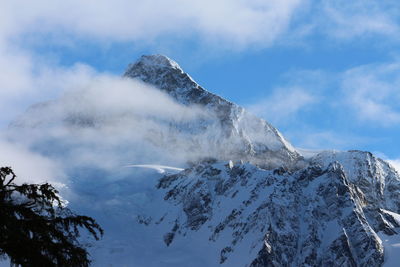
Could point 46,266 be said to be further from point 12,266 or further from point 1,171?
point 1,171

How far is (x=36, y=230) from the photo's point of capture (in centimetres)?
1377

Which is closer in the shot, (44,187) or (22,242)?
(22,242)

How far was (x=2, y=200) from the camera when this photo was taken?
536 inches

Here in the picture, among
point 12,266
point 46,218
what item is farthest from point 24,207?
point 12,266

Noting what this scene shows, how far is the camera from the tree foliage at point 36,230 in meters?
13.2

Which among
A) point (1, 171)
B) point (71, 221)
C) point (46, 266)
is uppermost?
point (1, 171)

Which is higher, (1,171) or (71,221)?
(1,171)

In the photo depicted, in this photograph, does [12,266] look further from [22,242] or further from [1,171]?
[1,171]

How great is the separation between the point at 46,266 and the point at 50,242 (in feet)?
1.93

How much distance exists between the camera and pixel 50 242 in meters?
13.7

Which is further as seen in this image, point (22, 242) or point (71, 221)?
point (71, 221)

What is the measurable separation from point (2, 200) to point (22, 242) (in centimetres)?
83

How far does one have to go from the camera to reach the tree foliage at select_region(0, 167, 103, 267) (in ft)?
43.5

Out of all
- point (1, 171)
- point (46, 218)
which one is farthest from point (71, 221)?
point (1, 171)
